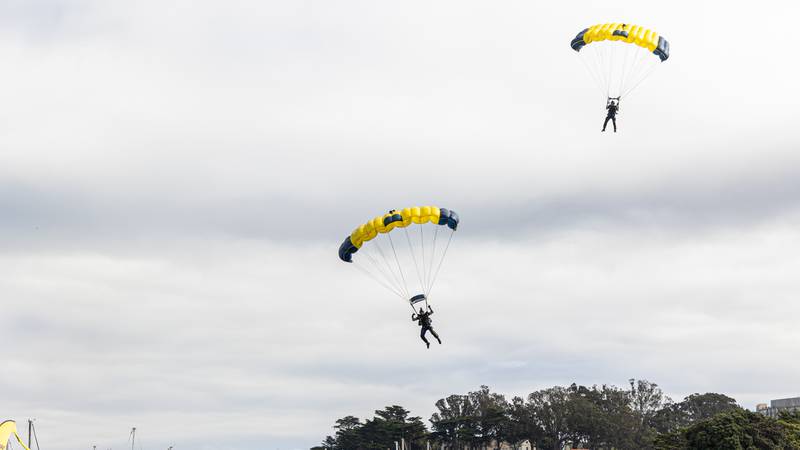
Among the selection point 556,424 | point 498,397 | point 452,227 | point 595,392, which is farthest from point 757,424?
point 498,397

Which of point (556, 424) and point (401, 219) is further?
point (556, 424)

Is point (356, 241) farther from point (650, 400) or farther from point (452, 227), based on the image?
point (650, 400)

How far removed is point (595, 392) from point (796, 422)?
81891 millimetres

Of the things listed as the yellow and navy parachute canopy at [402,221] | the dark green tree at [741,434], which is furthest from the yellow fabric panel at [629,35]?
the dark green tree at [741,434]

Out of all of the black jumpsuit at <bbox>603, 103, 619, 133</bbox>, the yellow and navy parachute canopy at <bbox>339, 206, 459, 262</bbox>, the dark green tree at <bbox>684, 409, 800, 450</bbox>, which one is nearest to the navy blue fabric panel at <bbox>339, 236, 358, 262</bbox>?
the yellow and navy parachute canopy at <bbox>339, 206, 459, 262</bbox>

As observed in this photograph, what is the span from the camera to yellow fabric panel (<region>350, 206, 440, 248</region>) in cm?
5000

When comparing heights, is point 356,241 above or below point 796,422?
above

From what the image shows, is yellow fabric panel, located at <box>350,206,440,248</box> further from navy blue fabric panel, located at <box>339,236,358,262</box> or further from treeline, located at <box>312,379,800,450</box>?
treeline, located at <box>312,379,800,450</box>

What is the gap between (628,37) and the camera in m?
52.9

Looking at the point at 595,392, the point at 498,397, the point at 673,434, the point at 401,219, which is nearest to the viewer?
the point at 401,219

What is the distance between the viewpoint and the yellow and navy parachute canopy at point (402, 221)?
49.8 meters

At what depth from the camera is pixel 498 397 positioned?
168 meters

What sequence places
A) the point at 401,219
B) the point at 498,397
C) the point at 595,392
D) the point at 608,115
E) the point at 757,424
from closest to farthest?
1. the point at 401,219
2. the point at 608,115
3. the point at 757,424
4. the point at 595,392
5. the point at 498,397

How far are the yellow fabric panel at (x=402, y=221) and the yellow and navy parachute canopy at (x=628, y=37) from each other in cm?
1286
